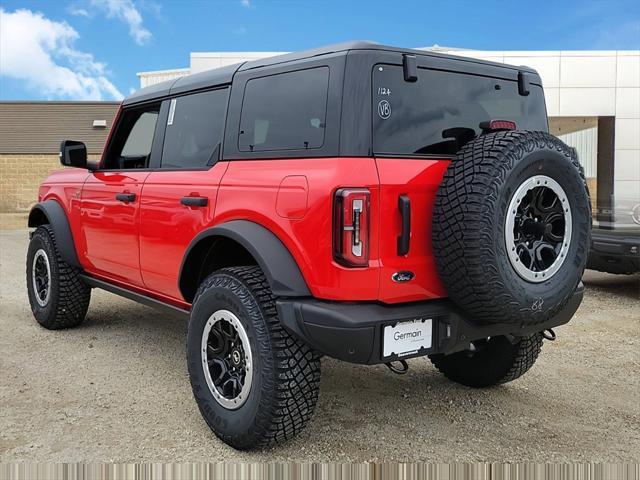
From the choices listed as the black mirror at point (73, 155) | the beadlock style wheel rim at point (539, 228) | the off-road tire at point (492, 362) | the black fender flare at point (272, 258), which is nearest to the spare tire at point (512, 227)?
the beadlock style wheel rim at point (539, 228)

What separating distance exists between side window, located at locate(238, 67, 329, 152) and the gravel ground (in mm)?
1561

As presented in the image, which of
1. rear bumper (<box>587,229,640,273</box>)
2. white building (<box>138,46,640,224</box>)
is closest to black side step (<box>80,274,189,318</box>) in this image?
rear bumper (<box>587,229,640,273</box>)

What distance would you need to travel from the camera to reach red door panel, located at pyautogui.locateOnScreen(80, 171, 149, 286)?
4.28m

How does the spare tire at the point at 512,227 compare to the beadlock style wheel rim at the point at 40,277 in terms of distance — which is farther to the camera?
the beadlock style wheel rim at the point at 40,277

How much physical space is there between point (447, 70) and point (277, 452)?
7.00 feet

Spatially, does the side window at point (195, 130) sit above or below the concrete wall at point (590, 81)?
below

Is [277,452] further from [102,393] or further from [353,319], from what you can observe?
[102,393]

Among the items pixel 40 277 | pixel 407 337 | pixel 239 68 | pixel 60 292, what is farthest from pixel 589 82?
pixel 407 337

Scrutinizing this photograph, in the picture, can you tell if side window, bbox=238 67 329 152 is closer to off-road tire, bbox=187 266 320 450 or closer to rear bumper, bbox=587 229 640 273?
off-road tire, bbox=187 266 320 450

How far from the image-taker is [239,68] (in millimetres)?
3635

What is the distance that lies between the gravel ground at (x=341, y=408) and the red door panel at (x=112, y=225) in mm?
722

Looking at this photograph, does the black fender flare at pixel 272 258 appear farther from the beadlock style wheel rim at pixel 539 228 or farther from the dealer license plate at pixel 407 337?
the beadlock style wheel rim at pixel 539 228

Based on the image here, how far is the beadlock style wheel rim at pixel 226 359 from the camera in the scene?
3.11 metres

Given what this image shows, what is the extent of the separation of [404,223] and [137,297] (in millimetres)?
2429
